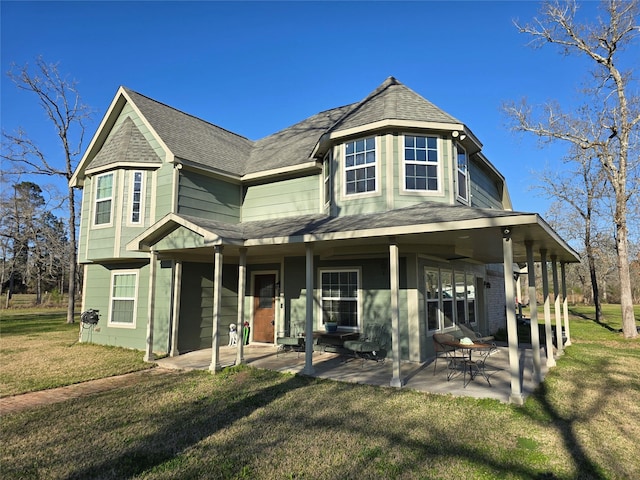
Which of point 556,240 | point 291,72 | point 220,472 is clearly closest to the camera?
point 220,472

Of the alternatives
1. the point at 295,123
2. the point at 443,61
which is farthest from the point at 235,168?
the point at 443,61

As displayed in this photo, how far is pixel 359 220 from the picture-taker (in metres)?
8.39

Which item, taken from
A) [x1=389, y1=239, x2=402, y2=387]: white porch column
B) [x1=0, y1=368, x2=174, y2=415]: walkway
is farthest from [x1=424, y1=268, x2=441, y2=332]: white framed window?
[x1=0, y1=368, x2=174, y2=415]: walkway

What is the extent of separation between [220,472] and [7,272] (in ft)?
142

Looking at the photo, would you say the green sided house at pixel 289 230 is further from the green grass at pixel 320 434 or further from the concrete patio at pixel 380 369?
the green grass at pixel 320 434

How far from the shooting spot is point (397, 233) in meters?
6.70

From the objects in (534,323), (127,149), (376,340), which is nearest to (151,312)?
(127,149)

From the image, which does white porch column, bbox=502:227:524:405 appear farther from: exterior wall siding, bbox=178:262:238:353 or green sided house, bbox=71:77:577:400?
exterior wall siding, bbox=178:262:238:353

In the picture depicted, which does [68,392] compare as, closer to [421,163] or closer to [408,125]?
[421,163]

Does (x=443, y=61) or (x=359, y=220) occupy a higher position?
(x=443, y=61)

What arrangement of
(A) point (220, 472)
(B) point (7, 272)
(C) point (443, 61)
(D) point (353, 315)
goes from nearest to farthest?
(A) point (220, 472) < (D) point (353, 315) < (C) point (443, 61) < (B) point (7, 272)

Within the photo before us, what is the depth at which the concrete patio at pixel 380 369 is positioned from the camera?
6.75 meters

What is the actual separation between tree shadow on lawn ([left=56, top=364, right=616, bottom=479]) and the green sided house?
2016 mm

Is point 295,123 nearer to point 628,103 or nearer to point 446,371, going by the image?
point 446,371
